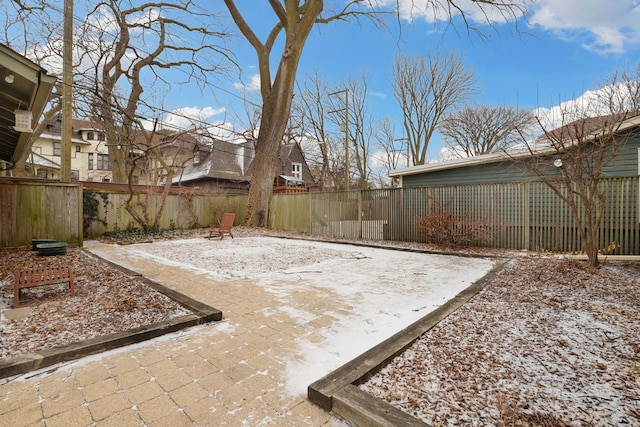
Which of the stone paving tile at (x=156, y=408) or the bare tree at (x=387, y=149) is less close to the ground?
the bare tree at (x=387, y=149)

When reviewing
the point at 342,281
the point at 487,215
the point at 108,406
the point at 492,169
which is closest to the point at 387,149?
the point at 492,169

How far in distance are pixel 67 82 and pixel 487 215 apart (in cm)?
1116

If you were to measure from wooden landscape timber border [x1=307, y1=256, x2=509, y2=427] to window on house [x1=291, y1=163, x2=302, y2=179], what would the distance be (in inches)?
1066

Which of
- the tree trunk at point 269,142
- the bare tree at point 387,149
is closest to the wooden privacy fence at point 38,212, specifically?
the tree trunk at point 269,142

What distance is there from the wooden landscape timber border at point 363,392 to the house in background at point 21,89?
4909 millimetres

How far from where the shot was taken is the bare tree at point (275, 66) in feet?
41.6

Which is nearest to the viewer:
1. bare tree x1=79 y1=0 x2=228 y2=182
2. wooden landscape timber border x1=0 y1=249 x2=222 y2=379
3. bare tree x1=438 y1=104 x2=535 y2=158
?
wooden landscape timber border x1=0 y1=249 x2=222 y2=379

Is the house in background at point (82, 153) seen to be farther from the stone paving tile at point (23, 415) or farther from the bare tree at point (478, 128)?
the stone paving tile at point (23, 415)

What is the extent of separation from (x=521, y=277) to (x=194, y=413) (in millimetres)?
4840

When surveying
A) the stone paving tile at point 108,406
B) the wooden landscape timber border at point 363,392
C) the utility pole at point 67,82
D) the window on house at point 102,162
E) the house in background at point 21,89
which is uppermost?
the window on house at point 102,162

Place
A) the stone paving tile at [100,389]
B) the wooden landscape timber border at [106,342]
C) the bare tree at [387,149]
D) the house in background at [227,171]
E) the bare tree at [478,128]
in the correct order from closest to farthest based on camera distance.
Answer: the stone paving tile at [100,389] → the wooden landscape timber border at [106,342] → the bare tree at [478,128] → the house in background at [227,171] → the bare tree at [387,149]

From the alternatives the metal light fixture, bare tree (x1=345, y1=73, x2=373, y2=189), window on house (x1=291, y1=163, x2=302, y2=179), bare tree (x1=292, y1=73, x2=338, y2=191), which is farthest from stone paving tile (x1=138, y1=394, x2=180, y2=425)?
window on house (x1=291, y1=163, x2=302, y2=179)

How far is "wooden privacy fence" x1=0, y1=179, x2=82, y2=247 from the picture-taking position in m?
7.14

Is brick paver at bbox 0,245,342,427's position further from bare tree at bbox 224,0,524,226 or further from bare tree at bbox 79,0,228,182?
bare tree at bbox 79,0,228,182
